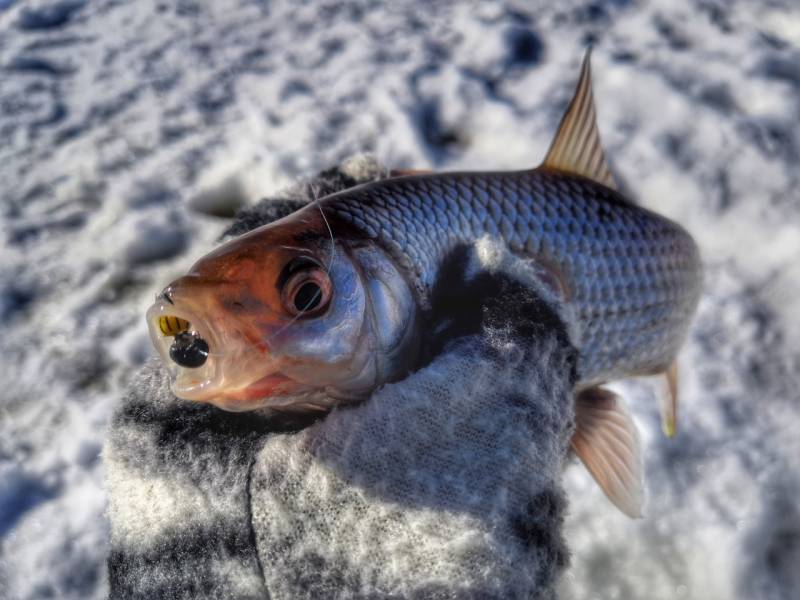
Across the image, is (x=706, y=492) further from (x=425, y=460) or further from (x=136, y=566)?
(x=136, y=566)

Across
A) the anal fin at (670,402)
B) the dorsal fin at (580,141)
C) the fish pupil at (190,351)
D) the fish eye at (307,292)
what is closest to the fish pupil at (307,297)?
the fish eye at (307,292)

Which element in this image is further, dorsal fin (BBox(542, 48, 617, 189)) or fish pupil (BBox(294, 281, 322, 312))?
dorsal fin (BBox(542, 48, 617, 189))

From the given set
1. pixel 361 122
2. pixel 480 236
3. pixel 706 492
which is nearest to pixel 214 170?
pixel 361 122

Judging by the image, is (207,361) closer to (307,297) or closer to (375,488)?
(307,297)

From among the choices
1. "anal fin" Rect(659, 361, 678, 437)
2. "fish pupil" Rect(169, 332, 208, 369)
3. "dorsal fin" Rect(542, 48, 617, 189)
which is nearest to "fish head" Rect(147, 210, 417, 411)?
"fish pupil" Rect(169, 332, 208, 369)

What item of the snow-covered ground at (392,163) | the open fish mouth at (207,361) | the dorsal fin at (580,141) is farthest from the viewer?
the snow-covered ground at (392,163)

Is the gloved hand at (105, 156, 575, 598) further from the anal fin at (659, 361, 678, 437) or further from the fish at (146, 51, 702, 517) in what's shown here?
the anal fin at (659, 361, 678, 437)

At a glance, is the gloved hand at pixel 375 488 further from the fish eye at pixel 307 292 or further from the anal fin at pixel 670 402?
the anal fin at pixel 670 402
